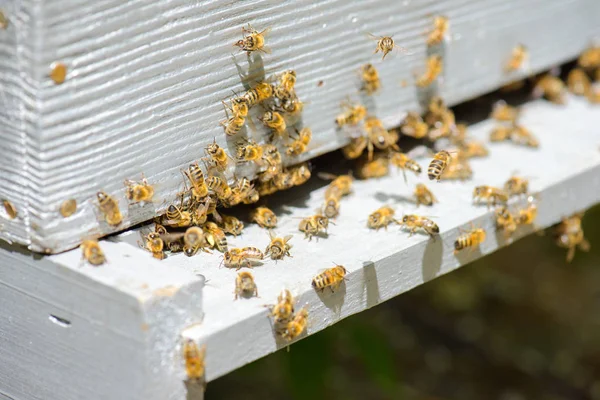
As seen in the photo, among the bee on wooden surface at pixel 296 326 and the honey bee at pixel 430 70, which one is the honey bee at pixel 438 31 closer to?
the honey bee at pixel 430 70

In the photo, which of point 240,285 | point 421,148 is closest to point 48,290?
point 240,285

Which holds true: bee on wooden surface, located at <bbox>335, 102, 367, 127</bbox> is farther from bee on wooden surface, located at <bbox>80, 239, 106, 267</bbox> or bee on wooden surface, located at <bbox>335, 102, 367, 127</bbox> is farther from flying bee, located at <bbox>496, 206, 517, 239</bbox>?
→ bee on wooden surface, located at <bbox>80, 239, 106, 267</bbox>

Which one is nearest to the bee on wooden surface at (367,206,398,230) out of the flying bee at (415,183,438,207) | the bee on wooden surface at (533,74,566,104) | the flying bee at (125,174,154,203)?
the flying bee at (415,183,438,207)

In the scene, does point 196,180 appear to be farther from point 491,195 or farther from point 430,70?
point 430,70

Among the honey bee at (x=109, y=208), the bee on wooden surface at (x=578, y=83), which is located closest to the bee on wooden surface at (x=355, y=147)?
the honey bee at (x=109, y=208)

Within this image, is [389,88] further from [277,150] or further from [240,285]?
[240,285]

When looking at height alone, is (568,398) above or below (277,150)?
below

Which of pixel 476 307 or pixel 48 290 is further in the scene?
pixel 476 307
